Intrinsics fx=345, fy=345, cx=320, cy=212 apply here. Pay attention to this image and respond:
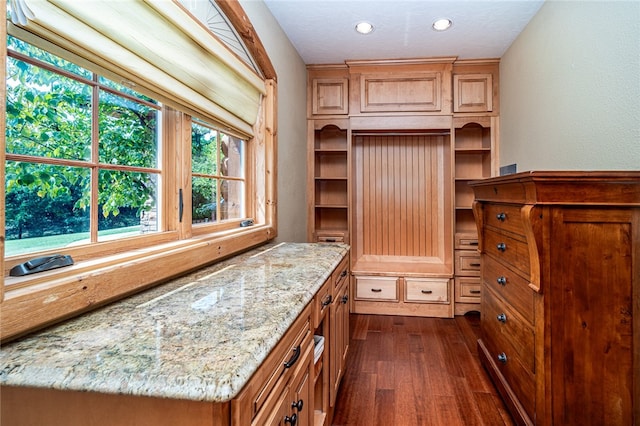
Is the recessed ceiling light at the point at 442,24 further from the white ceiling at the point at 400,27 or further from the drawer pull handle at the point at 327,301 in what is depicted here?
the drawer pull handle at the point at 327,301

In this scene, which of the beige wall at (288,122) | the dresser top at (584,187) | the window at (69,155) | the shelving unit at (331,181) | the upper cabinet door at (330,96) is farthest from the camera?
the shelving unit at (331,181)

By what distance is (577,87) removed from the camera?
2029 mm

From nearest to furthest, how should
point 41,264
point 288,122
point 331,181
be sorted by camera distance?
point 41,264, point 288,122, point 331,181

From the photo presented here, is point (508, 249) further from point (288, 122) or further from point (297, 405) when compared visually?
point (288, 122)

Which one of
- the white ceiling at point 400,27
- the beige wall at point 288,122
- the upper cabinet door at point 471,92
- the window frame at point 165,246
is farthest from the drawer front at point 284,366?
the upper cabinet door at point 471,92

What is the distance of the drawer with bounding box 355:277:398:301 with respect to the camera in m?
3.43

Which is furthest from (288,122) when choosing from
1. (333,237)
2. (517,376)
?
(517,376)

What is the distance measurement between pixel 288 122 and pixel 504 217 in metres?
1.79

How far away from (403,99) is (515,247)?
2118mm

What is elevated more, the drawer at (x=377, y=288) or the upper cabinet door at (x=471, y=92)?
the upper cabinet door at (x=471, y=92)

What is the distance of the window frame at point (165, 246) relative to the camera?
79 centimetres

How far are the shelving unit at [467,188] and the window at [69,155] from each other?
2941 millimetres

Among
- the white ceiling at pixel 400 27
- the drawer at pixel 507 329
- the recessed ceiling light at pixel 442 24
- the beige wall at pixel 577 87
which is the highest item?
the white ceiling at pixel 400 27

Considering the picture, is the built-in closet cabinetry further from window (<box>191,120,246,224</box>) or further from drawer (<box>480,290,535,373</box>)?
window (<box>191,120,246,224</box>)
